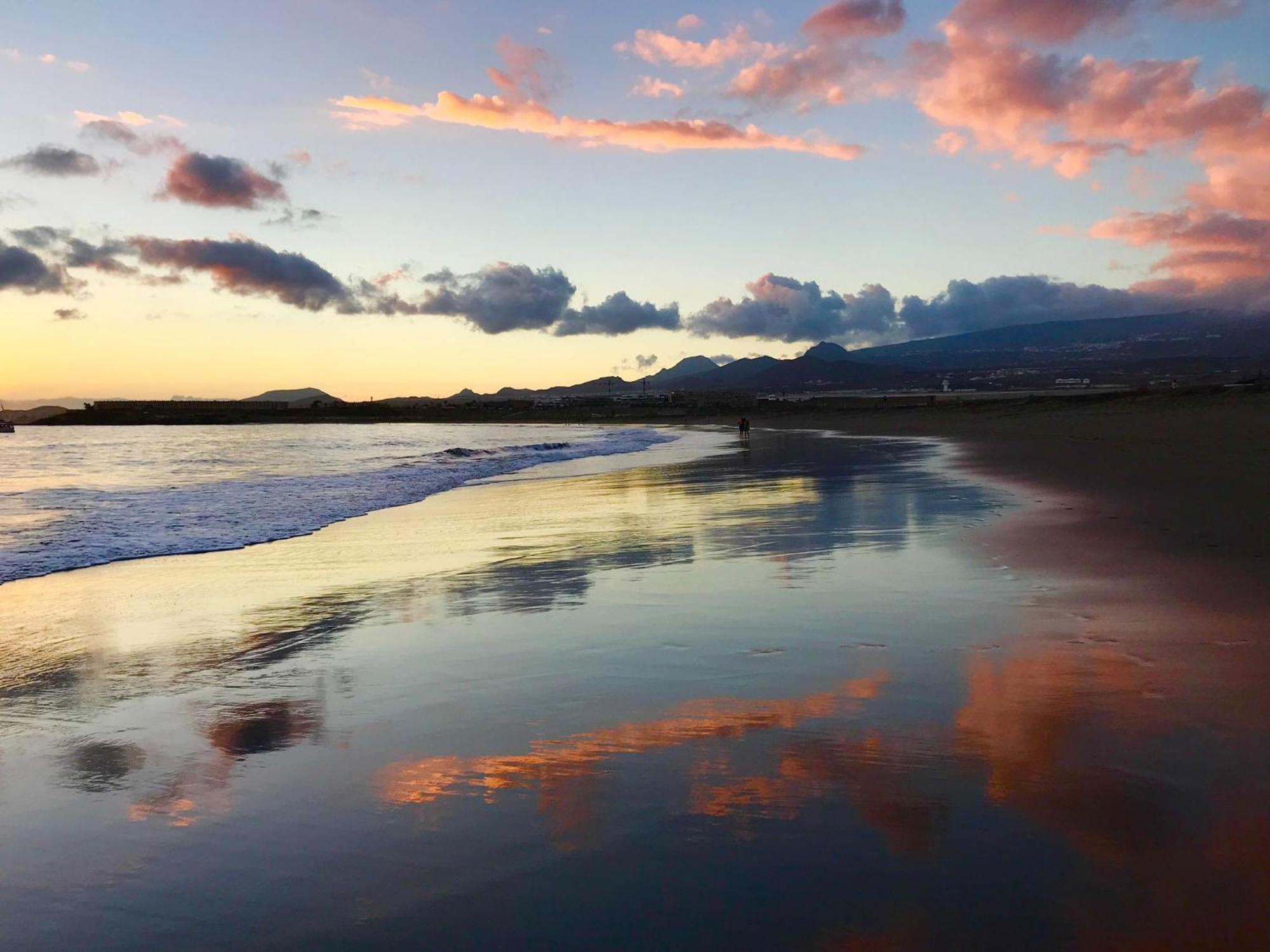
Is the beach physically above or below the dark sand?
above

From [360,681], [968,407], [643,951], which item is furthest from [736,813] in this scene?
[968,407]

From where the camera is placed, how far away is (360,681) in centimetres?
701

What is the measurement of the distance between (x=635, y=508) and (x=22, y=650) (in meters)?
12.2

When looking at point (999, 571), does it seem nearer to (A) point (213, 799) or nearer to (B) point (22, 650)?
(A) point (213, 799)

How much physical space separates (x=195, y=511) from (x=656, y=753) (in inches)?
756

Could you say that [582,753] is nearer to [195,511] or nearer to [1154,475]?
[195,511]

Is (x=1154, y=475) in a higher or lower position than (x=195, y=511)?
lower

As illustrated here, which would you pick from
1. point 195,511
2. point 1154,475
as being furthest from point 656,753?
point 1154,475

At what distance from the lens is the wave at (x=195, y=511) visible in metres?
15.1

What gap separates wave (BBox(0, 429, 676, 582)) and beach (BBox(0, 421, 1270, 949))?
277cm

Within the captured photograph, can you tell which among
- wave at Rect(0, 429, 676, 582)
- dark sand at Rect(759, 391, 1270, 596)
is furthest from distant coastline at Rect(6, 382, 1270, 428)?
wave at Rect(0, 429, 676, 582)

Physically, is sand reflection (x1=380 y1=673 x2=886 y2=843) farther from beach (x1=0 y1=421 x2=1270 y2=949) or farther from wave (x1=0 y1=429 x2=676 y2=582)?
wave (x1=0 y1=429 x2=676 y2=582)

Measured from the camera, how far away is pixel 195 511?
69.6ft

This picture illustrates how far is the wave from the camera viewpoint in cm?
1507
